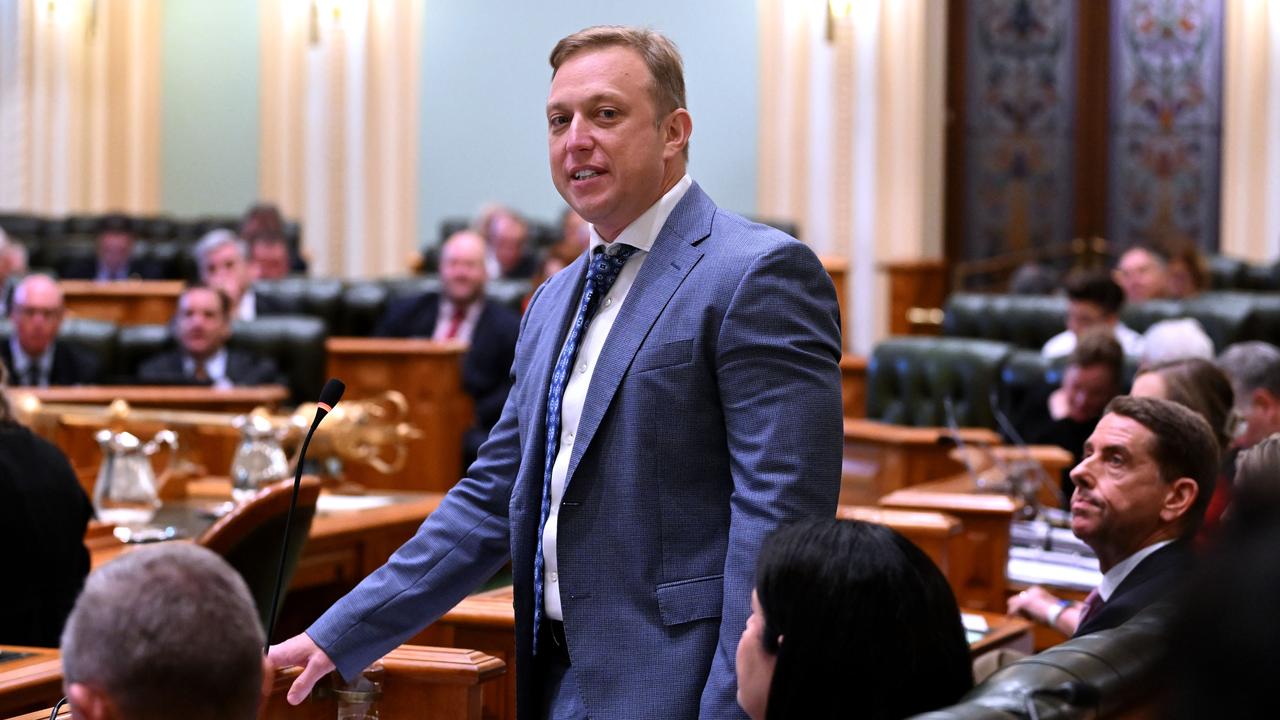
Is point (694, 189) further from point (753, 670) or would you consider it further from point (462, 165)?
point (462, 165)

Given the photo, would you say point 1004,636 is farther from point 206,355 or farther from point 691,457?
point 206,355

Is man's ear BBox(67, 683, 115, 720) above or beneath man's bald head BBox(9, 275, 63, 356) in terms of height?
beneath

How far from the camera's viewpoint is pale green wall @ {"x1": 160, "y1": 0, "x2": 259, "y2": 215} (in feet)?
39.7

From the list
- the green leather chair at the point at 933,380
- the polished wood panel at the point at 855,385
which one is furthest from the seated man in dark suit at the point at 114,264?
the green leather chair at the point at 933,380

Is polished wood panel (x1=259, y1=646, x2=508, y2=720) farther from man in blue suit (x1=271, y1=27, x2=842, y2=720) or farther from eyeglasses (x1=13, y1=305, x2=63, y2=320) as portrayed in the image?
eyeglasses (x1=13, y1=305, x2=63, y2=320)

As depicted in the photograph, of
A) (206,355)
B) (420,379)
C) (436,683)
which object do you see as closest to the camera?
(436,683)

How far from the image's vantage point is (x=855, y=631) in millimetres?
1416

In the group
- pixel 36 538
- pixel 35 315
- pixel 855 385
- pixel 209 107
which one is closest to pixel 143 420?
pixel 36 538

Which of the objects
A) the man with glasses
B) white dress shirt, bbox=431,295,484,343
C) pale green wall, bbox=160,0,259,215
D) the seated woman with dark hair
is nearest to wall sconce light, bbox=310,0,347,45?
pale green wall, bbox=160,0,259,215

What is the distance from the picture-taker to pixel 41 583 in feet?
9.43

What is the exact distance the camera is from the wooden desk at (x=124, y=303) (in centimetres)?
770

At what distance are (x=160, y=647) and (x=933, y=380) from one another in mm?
4368

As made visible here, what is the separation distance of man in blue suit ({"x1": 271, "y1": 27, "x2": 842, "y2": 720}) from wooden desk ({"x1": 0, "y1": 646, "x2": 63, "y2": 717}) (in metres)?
0.63

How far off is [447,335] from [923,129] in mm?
4789
